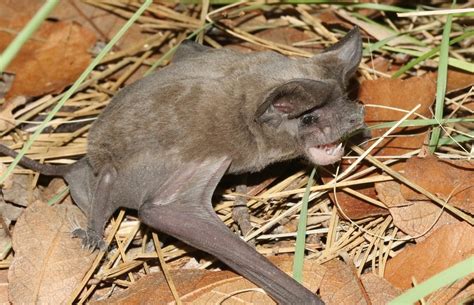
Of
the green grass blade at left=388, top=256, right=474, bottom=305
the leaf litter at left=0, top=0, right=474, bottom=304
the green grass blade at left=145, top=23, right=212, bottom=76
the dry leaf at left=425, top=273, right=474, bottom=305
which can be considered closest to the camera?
the green grass blade at left=388, top=256, right=474, bottom=305

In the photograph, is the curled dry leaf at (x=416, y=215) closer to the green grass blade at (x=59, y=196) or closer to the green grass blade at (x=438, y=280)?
the green grass blade at (x=438, y=280)

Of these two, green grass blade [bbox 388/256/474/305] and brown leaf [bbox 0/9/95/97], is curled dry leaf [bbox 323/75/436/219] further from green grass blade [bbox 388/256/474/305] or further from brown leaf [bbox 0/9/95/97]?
brown leaf [bbox 0/9/95/97]

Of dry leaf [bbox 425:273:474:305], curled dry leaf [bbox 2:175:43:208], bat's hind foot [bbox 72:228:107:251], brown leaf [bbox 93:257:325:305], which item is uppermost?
curled dry leaf [bbox 2:175:43:208]

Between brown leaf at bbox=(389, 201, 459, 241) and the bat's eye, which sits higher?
the bat's eye

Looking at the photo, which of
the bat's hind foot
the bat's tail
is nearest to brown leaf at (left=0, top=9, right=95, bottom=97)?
the bat's tail

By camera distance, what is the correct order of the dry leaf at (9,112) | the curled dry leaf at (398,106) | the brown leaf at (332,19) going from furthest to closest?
the brown leaf at (332,19)
the dry leaf at (9,112)
the curled dry leaf at (398,106)

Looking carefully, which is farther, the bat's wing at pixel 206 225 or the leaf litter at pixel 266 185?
the leaf litter at pixel 266 185

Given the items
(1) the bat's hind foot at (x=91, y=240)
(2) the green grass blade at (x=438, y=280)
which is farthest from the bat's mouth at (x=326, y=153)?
(2) the green grass blade at (x=438, y=280)
